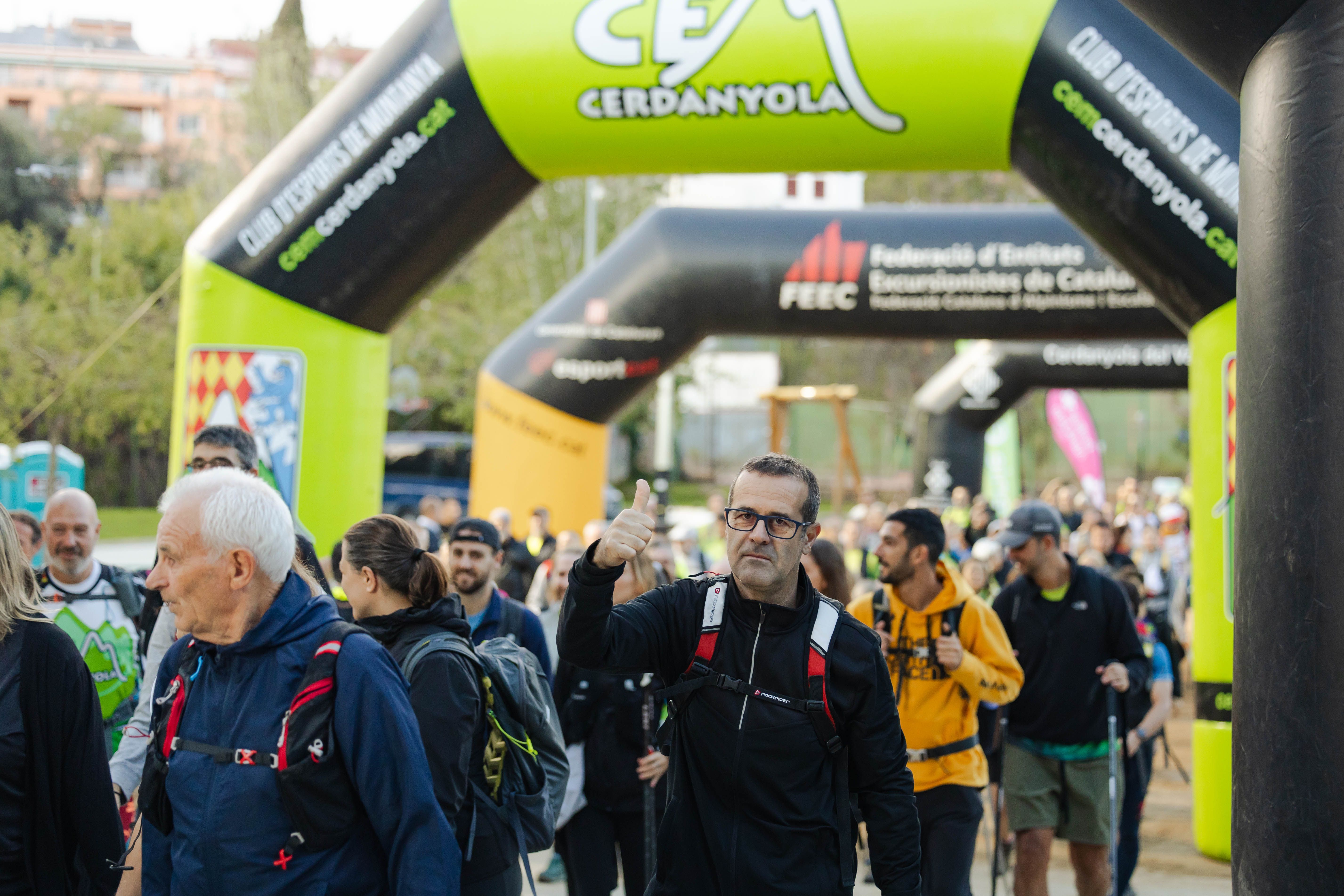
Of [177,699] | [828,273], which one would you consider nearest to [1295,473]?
[177,699]

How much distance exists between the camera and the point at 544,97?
6.13 metres

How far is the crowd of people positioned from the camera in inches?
81.0

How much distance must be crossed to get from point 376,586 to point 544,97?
377 centimetres

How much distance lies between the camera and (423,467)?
25172 millimetres

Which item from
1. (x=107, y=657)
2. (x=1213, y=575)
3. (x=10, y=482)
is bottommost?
(x=107, y=657)

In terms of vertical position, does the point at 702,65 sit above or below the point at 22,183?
below

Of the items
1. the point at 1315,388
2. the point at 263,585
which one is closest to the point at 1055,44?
the point at 1315,388

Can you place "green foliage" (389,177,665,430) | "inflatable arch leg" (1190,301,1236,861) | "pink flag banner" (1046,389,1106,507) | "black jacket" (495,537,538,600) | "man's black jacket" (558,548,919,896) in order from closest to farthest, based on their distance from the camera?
"man's black jacket" (558,548,919,896) < "inflatable arch leg" (1190,301,1236,861) < "black jacket" (495,537,538,600) < "pink flag banner" (1046,389,1106,507) < "green foliage" (389,177,665,430)

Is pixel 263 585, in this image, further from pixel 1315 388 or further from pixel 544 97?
pixel 544 97

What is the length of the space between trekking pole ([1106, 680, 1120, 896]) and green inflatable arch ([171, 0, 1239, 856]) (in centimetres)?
96

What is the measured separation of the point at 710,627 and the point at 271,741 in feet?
3.29

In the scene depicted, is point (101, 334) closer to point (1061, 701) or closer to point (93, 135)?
point (93, 135)

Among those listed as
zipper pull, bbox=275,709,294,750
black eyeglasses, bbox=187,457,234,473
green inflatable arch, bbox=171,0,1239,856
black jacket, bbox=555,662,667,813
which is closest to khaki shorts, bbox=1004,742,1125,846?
green inflatable arch, bbox=171,0,1239,856

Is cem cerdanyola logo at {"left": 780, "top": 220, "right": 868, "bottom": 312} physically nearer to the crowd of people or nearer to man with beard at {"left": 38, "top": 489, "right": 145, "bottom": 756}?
the crowd of people
